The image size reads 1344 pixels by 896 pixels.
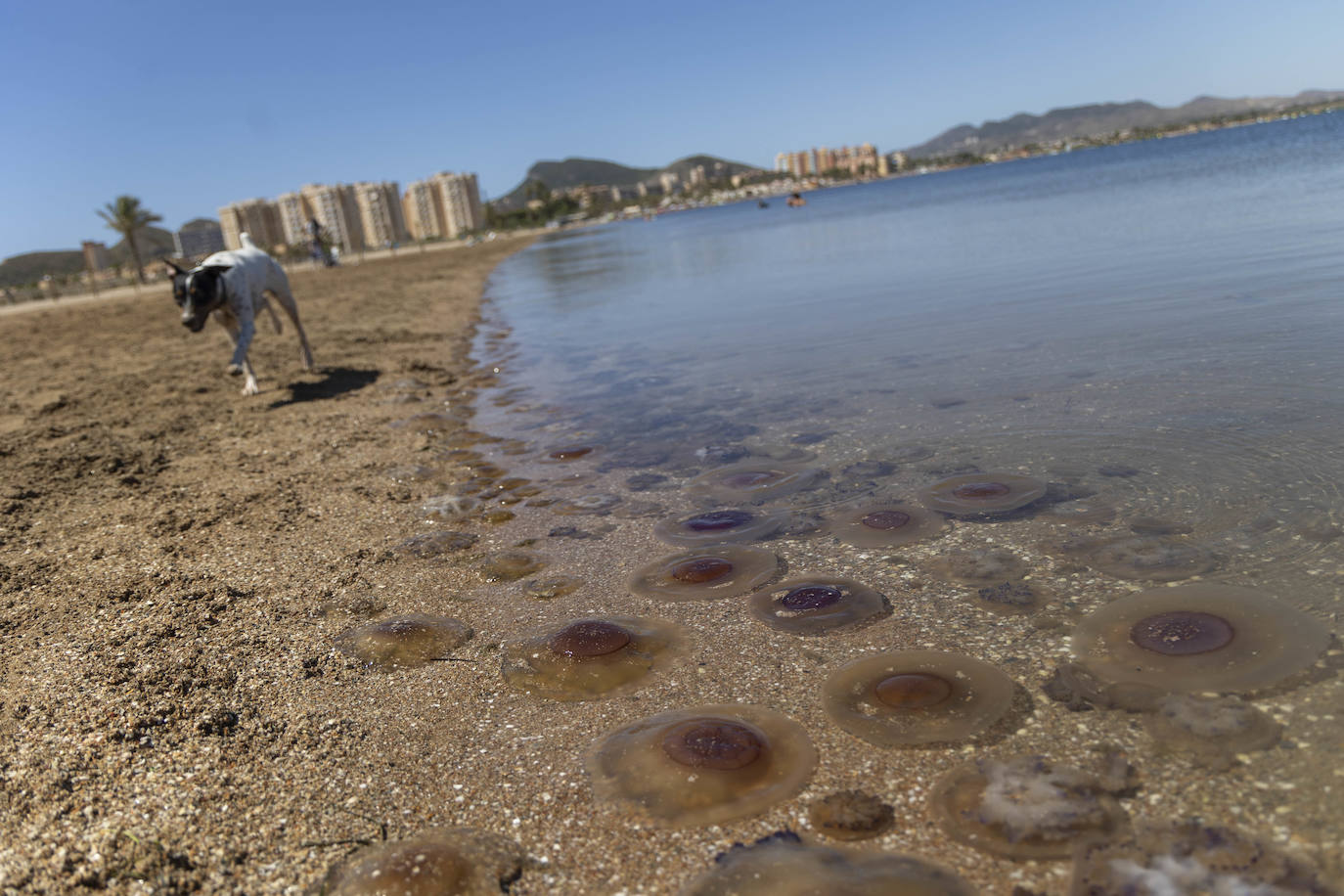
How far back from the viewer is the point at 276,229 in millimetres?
137500

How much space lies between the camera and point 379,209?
15512 centimetres

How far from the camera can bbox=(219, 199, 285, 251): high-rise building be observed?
12938cm

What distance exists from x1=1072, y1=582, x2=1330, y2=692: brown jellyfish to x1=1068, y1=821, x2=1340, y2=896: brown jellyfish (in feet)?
2.62

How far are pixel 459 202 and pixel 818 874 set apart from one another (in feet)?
590

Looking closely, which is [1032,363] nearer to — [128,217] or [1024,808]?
[1024,808]

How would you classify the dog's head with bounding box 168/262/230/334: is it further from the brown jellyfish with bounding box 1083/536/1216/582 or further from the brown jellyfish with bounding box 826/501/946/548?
the brown jellyfish with bounding box 1083/536/1216/582

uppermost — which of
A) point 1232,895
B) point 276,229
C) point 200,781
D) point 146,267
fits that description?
point 276,229

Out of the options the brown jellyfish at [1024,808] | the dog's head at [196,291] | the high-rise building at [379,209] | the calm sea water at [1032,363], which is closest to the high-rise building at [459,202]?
the high-rise building at [379,209]

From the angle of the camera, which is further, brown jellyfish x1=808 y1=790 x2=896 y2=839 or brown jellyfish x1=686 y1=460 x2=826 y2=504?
brown jellyfish x1=686 y1=460 x2=826 y2=504

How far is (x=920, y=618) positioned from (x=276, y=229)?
509 ft

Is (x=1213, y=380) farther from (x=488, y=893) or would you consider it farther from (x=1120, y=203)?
(x=1120, y=203)

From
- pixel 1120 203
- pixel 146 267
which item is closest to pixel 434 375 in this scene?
pixel 1120 203

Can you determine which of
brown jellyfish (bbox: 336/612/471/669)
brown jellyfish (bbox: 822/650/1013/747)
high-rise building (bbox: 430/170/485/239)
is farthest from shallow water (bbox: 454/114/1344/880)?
high-rise building (bbox: 430/170/485/239)

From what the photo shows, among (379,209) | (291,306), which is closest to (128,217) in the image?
(291,306)
